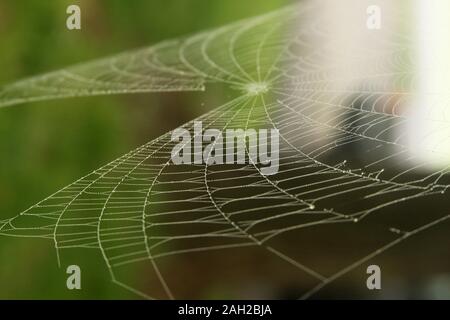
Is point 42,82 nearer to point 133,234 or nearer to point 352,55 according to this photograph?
point 133,234

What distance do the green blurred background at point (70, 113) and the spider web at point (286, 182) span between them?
0.07 feet

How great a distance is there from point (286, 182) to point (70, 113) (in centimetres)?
37

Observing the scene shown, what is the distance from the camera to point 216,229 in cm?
88

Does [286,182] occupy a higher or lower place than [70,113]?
lower

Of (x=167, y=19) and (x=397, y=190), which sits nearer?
(x=397, y=190)

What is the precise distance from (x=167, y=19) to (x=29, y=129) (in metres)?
0.29

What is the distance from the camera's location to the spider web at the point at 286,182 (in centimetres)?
86

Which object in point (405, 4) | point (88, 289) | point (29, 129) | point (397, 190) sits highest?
point (405, 4)

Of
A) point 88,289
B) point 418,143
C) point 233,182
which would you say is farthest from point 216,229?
point 418,143

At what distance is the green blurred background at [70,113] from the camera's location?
914mm

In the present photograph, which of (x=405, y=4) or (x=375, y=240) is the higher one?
(x=405, y=4)

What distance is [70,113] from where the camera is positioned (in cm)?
95

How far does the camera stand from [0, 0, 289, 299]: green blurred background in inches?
36.0

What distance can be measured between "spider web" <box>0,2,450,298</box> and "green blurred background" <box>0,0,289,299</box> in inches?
0.9
